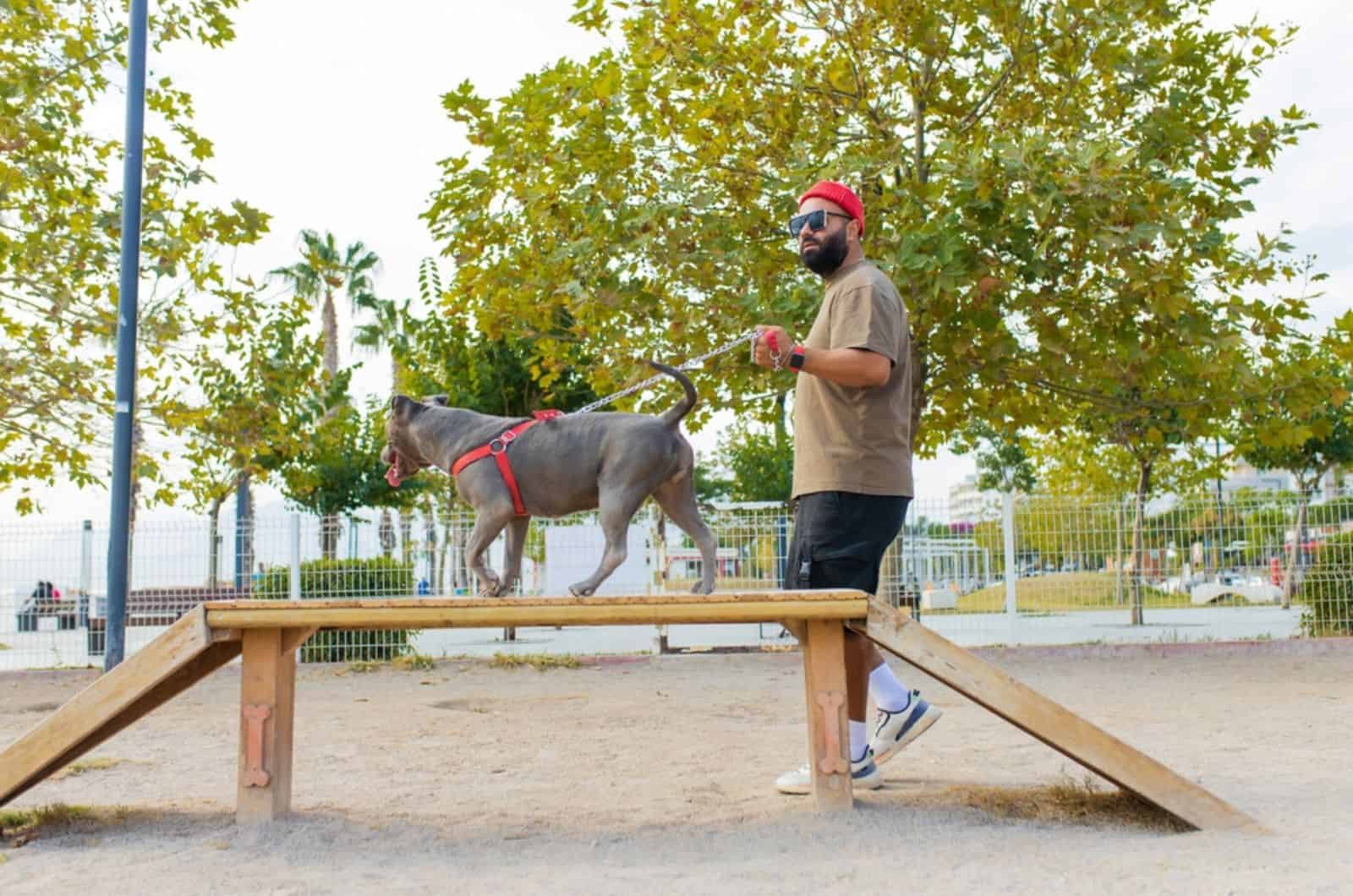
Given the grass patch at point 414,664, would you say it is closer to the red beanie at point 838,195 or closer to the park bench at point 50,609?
the park bench at point 50,609

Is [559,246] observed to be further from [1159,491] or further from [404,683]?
[1159,491]

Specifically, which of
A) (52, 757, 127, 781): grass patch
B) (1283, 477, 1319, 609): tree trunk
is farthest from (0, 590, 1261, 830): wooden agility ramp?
(1283, 477, 1319, 609): tree trunk

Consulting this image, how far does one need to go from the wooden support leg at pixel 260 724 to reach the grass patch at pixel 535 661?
26.1ft

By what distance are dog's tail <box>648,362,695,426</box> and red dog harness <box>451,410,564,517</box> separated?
0.44 meters

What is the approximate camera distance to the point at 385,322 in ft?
131

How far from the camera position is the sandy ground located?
11.1ft

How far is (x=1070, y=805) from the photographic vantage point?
433 cm

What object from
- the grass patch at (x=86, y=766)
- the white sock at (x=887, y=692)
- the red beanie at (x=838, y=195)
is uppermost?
the red beanie at (x=838, y=195)

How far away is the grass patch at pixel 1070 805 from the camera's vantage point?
13.4 ft

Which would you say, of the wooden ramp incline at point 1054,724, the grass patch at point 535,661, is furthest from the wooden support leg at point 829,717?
the grass patch at point 535,661

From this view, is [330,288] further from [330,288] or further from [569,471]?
[569,471]

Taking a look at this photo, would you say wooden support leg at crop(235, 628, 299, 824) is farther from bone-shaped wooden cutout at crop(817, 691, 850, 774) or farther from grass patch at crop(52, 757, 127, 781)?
grass patch at crop(52, 757, 127, 781)

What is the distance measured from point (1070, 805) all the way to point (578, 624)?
1957 mm

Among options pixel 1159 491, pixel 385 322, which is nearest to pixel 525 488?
pixel 1159 491
